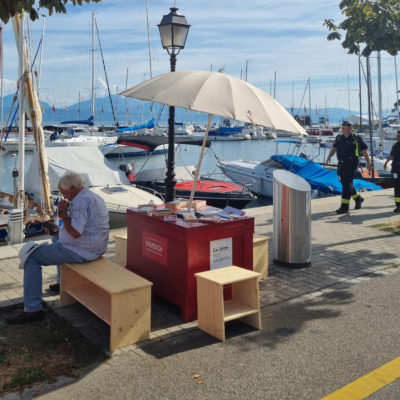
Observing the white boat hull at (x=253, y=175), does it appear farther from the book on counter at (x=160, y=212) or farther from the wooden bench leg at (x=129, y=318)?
the wooden bench leg at (x=129, y=318)

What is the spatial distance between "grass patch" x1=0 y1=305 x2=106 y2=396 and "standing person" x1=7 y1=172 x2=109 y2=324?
7.8 inches

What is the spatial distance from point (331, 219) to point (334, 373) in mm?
6810

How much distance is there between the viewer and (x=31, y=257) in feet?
15.9

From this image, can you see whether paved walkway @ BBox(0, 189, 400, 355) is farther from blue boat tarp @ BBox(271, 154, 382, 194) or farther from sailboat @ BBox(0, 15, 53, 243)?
blue boat tarp @ BBox(271, 154, 382, 194)

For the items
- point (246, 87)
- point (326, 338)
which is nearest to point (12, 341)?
point (326, 338)

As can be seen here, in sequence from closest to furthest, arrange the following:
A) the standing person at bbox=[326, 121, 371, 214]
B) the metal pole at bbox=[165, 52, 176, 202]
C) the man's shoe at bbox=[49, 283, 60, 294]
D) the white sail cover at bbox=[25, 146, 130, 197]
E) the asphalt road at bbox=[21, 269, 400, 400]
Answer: the asphalt road at bbox=[21, 269, 400, 400], the man's shoe at bbox=[49, 283, 60, 294], the metal pole at bbox=[165, 52, 176, 202], the standing person at bbox=[326, 121, 371, 214], the white sail cover at bbox=[25, 146, 130, 197]

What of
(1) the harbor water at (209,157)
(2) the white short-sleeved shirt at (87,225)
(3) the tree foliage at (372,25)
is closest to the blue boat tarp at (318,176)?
(1) the harbor water at (209,157)

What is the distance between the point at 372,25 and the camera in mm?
8477

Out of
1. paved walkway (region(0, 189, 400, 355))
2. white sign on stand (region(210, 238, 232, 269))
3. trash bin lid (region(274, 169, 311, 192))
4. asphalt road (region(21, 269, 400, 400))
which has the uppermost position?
trash bin lid (region(274, 169, 311, 192))

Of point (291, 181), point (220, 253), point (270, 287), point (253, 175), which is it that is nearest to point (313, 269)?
point (270, 287)

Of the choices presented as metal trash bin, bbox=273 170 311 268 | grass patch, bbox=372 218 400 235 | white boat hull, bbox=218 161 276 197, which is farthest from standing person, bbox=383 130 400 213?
white boat hull, bbox=218 161 276 197

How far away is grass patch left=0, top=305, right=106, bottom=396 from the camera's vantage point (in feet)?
12.5

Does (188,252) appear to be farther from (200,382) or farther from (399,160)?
(399,160)

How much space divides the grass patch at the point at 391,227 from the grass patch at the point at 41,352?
21.7 ft
